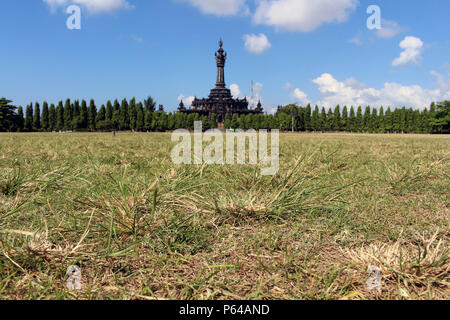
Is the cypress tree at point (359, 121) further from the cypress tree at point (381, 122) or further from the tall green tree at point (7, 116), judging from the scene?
the tall green tree at point (7, 116)

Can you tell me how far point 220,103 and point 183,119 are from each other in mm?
14683

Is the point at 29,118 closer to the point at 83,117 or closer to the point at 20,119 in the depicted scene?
the point at 20,119

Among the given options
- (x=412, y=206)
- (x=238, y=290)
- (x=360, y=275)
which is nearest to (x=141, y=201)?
(x=238, y=290)

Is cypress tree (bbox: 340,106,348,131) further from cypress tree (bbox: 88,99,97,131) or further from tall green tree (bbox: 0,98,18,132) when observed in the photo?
tall green tree (bbox: 0,98,18,132)

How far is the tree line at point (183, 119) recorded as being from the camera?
4953cm

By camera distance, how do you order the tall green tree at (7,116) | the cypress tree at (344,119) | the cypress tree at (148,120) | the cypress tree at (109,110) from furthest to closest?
the cypress tree at (344,119) < the cypress tree at (148,120) < the cypress tree at (109,110) < the tall green tree at (7,116)

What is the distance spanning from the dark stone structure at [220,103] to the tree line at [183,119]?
5.39 metres

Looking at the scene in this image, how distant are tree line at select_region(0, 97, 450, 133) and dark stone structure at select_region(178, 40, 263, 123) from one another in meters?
5.39

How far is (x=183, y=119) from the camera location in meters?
55.5

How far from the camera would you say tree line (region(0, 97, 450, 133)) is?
4953cm

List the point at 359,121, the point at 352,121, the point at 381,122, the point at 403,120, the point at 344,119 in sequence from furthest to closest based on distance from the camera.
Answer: the point at 344,119 < the point at 352,121 < the point at 359,121 < the point at 381,122 < the point at 403,120

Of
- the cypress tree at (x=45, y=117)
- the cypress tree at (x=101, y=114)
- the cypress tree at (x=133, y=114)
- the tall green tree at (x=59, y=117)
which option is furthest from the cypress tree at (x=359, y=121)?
the cypress tree at (x=45, y=117)

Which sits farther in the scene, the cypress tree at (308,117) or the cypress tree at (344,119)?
the cypress tree at (308,117)

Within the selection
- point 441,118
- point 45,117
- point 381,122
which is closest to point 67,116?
point 45,117
